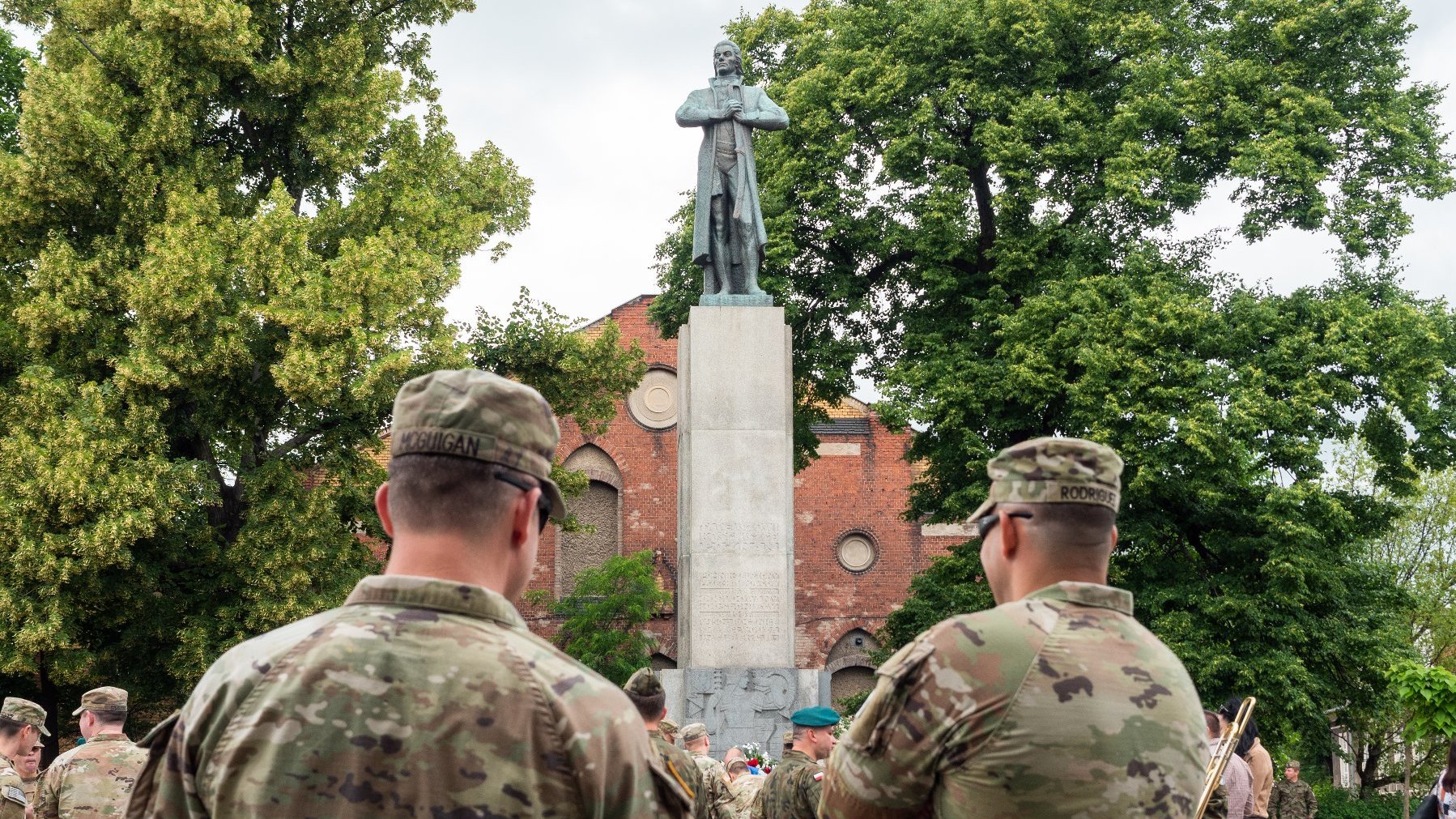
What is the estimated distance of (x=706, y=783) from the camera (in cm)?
627

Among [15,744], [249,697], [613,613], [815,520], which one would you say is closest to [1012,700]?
[249,697]

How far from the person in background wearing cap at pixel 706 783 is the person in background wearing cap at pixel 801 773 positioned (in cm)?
19

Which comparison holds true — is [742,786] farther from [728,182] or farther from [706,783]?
[728,182]

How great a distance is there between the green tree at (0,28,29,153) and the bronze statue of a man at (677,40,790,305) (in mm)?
12001

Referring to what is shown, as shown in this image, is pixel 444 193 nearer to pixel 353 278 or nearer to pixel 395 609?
pixel 353 278

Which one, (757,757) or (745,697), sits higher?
(745,697)

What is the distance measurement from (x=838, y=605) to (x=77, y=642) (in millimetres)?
19015

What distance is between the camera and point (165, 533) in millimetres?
18109

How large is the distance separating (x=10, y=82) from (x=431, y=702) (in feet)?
72.7

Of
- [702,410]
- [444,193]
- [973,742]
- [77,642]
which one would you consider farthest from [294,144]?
[973,742]

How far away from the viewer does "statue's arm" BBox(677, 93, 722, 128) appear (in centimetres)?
1346

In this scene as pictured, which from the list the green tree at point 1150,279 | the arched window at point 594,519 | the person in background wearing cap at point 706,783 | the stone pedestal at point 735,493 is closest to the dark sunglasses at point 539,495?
the person in background wearing cap at point 706,783

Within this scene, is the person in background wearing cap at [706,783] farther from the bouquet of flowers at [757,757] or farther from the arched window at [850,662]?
the arched window at [850,662]

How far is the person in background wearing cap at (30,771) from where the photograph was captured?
8039 millimetres
